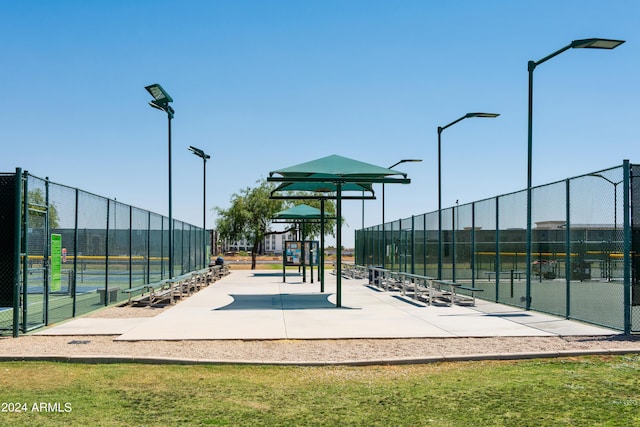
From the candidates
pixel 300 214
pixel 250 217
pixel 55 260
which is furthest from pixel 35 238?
pixel 250 217

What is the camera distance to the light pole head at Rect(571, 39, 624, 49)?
1405 cm

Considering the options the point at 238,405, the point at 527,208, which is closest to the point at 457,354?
the point at 238,405

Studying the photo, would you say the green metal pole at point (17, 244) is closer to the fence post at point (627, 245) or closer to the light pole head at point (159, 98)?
the fence post at point (627, 245)

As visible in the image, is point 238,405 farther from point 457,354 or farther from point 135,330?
point 135,330

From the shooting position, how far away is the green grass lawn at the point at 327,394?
6.66 metres

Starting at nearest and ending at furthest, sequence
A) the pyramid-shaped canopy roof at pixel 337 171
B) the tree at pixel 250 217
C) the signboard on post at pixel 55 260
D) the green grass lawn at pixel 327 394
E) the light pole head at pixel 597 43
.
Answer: the green grass lawn at pixel 327 394 < the signboard on post at pixel 55 260 < the light pole head at pixel 597 43 < the pyramid-shaped canopy roof at pixel 337 171 < the tree at pixel 250 217

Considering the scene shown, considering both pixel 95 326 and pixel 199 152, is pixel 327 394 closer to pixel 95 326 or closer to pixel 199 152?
pixel 95 326

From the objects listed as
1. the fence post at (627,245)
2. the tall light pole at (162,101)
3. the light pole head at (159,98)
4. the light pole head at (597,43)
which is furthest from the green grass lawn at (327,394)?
the light pole head at (159,98)

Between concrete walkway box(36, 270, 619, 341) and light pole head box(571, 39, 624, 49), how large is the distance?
5.64 metres

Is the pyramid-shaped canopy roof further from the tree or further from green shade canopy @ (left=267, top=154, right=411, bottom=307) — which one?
the tree

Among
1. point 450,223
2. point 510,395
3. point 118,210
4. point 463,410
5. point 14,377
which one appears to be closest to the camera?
point 463,410

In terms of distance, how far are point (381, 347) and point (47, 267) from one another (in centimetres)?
646

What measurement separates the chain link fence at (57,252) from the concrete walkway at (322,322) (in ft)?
2.87

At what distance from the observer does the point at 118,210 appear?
62.2 feet
